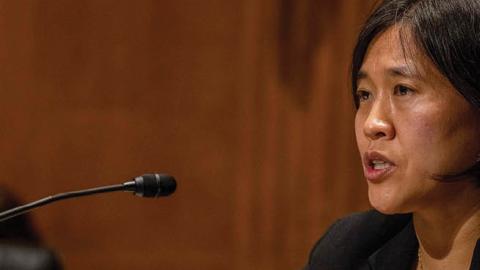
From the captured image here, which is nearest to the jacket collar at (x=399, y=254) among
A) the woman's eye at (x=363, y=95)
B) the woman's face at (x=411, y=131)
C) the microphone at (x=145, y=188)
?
the woman's face at (x=411, y=131)

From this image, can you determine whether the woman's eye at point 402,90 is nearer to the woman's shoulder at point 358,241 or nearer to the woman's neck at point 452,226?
the woman's neck at point 452,226

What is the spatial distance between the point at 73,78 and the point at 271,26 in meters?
0.75

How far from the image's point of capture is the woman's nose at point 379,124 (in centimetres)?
159

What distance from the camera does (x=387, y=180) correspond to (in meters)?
1.62

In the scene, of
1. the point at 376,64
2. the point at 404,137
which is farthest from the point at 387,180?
the point at 376,64

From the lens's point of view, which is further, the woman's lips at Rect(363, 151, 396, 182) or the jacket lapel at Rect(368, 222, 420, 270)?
the jacket lapel at Rect(368, 222, 420, 270)

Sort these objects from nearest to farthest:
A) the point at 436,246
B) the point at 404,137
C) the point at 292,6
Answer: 1. the point at 404,137
2. the point at 436,246
3. the point at 292,6

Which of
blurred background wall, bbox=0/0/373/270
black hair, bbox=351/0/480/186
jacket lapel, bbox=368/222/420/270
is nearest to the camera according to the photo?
black hair, bbox=351/0/480/186

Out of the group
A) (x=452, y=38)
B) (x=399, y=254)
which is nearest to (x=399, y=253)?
(x=399, y=254)

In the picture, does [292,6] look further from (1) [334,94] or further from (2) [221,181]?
(2) [221,181]

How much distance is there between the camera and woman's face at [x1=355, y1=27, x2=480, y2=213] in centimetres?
156

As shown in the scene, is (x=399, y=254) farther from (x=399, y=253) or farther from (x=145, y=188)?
(x=145, y=188)

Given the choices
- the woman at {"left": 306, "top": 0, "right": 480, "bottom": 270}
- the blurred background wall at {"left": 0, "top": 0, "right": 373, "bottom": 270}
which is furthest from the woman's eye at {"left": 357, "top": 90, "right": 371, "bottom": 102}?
the blurred background wall at {"left": 0, "top": 0, "right": 373, "bottom": 270}

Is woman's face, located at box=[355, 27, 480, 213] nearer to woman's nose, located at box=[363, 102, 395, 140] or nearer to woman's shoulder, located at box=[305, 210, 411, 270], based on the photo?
woman's nose, located at box=[363, 102, 395, 140]
